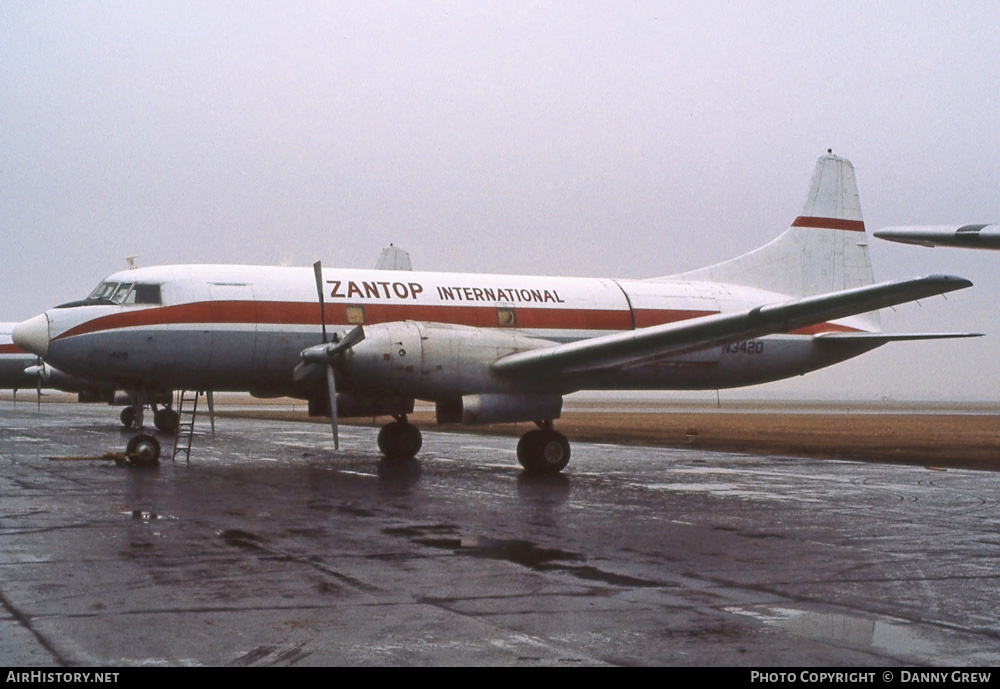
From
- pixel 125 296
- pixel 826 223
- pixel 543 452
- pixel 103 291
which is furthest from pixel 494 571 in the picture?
pixel 826 223

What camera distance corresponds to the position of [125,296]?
65.5 ft

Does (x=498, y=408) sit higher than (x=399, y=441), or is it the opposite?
(x=498, y=408)

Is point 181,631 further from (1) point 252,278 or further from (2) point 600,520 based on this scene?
(1) point 252,278

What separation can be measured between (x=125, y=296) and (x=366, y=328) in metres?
5.06

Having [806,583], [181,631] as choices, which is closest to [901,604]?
[806,583]

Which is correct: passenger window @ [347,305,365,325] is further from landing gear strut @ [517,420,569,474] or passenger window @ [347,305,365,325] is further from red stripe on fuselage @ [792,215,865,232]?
red stripe on fuselage @ [792,215,865,232]

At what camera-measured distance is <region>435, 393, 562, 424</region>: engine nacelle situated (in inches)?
730

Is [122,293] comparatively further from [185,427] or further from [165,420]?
[165,420]

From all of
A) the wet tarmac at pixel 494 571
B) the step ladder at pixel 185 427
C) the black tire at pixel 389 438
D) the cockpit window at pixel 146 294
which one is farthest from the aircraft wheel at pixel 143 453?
the black tire at pixel 389 438

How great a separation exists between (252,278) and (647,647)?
15.8 metres

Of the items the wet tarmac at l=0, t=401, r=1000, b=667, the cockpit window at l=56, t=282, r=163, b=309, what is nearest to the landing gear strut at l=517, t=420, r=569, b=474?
the wet tarmac at l=0, t=401, r=1000, b=667

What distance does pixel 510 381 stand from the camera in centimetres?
1909

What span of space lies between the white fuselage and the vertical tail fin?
3043mm

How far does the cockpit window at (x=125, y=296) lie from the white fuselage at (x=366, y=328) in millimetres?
139
